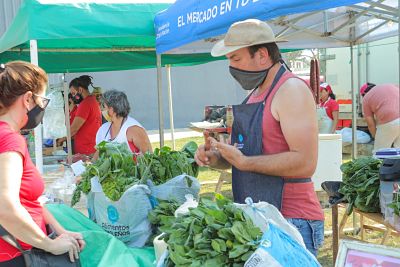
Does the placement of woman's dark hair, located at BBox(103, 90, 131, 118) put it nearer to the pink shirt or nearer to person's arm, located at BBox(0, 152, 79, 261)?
person's arm, located at BBox(0, 152, 79, 261)

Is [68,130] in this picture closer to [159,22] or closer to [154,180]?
[159,22]

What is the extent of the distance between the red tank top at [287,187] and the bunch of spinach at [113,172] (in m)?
0.77

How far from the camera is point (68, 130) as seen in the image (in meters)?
5.45

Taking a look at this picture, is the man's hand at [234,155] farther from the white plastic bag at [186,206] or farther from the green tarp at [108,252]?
the green tarp at [108,252]

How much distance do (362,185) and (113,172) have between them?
5.76ft

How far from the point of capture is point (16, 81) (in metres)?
1.94

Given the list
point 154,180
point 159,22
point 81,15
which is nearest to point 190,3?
point 159,22

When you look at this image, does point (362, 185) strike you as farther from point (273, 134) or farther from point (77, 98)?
point (77, 98)

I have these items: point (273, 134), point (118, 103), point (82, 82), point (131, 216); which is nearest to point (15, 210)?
point (131, 216)

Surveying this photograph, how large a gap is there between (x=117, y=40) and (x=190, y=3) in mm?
2583

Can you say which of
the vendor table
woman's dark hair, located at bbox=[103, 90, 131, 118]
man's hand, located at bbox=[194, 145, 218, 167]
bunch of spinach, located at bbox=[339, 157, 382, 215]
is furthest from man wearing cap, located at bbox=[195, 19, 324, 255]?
woman's dark hair, located at bbox=[103, 90, 131, 118]

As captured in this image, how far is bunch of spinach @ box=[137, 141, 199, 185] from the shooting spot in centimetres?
261

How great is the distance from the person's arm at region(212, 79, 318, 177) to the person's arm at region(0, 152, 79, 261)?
→ 0.89 meters

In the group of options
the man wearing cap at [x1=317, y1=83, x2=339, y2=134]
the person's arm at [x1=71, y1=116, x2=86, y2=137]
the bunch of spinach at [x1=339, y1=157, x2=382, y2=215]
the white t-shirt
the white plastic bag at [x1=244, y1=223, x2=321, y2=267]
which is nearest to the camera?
the white plastic bag at [x1=244, y1=223, x2=321, y2=267]
